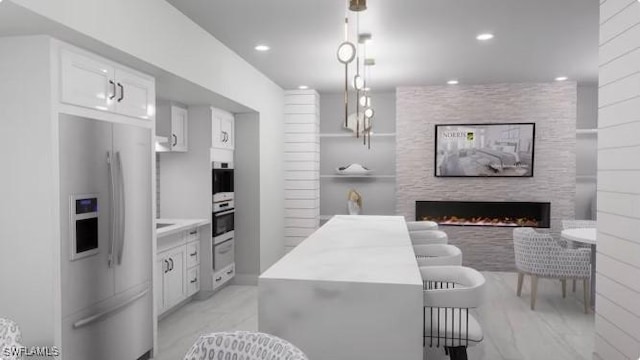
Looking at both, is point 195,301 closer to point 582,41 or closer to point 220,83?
point 220,83

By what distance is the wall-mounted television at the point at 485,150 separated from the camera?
6180mm

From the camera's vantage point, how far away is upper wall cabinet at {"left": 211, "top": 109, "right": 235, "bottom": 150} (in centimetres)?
494

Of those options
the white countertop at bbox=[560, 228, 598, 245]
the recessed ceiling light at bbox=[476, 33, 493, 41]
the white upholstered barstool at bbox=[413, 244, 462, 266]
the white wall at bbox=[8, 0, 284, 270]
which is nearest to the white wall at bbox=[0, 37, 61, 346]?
the white wall at bbox=[8, 0, 284, 270]

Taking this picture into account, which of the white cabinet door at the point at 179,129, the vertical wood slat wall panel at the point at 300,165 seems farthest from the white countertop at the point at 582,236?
the white cabinet door at the point at 179,129

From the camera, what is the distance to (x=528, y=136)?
6.16 metres

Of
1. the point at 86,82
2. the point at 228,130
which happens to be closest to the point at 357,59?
the point at 86,82

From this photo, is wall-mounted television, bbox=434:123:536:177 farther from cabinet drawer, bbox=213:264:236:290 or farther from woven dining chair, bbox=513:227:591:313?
cabinet drawer, bbox=213:264:236:290

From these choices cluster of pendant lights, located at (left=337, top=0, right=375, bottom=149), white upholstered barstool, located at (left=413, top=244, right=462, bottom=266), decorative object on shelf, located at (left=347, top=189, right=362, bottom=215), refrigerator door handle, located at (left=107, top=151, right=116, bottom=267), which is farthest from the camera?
decorative object on shelf, located at (left=347, top=189, right=362, bottom=215)

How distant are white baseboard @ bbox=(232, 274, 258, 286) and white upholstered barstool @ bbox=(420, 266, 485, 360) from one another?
3509mm

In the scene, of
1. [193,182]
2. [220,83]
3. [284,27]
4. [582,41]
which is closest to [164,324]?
[193,182]

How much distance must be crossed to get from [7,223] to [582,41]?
4.69 meters

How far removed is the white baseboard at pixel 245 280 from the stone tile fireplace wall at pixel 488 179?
2288 mm

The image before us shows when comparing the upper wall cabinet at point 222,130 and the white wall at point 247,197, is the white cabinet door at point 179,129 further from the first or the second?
the white wall at point 247,197

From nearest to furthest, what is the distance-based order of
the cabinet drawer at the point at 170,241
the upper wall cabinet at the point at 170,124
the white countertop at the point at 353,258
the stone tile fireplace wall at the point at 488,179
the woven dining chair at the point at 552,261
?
the white countertop at the point at 353,258
the cabinet drawer at the point at 170,241
the woven dining chair at the point at 552,261
the upper wall cabinet at the point at 170,124
the stone tile fireplace wall at the point at 488,179
